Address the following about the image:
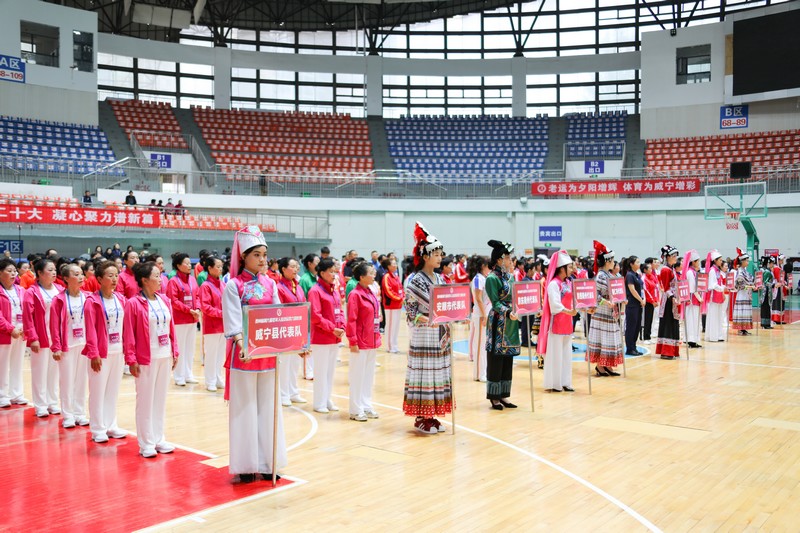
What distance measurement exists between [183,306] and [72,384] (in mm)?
A: 2194

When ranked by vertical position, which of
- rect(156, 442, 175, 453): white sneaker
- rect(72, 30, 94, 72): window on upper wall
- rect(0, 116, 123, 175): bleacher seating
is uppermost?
rect(72, 30, 94, 72): window on upper wall

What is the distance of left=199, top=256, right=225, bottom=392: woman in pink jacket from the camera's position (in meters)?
9.11

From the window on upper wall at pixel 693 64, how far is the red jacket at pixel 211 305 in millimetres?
30122

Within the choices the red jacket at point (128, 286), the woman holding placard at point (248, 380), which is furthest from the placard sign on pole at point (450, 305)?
the red jacket at point (128, 286)

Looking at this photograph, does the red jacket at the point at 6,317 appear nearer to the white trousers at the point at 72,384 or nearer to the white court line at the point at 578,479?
the white trousers at the point at 72,384

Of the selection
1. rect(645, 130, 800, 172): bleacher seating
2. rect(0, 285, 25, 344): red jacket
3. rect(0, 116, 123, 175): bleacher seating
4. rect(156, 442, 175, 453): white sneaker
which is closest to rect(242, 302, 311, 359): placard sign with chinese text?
rect(156, 442, 175, 453): white sneaker

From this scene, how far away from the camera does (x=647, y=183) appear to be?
2755 centimetres

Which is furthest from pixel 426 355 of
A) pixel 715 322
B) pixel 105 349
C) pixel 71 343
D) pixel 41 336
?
pixel 715 322

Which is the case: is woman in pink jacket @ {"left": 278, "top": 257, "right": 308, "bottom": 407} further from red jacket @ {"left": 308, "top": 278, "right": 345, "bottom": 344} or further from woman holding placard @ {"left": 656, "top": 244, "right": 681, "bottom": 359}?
woman holding placard @ {"left": 656, "top": 244, "right": 681, "bottom": 359}

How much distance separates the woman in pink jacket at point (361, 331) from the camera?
24.9 feet

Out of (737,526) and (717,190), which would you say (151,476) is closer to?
(737,526)

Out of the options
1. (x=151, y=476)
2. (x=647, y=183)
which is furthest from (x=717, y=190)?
(x=151, y=476)

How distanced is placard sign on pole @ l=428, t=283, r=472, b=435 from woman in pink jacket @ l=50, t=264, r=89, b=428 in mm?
3615

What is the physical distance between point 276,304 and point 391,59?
111 ft
